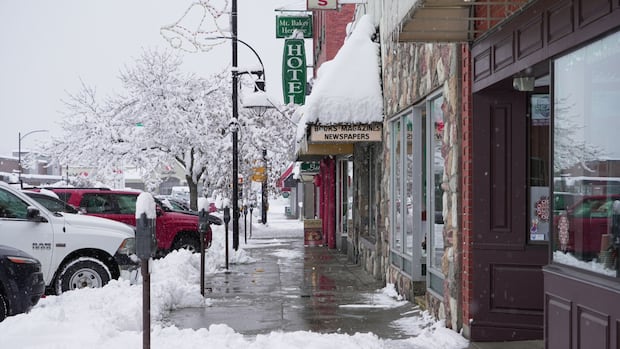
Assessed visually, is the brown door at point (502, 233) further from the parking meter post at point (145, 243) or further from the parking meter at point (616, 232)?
the parking meter post at point (145, 243)

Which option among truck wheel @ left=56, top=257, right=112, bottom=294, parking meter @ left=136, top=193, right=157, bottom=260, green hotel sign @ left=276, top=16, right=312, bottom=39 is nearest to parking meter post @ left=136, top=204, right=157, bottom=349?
parking meter @ left=136, top=193, right=157, bottom=260

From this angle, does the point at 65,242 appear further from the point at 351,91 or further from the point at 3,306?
the point at 351,91

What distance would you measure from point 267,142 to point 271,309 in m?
29.3

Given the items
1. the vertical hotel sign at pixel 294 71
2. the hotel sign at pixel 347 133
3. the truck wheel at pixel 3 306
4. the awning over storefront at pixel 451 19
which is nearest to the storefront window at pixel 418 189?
the hotel sign at pixel 347 133

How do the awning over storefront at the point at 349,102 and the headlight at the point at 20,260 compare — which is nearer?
the headlight at the point at 20,260

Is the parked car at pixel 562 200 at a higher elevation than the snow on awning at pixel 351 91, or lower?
lower

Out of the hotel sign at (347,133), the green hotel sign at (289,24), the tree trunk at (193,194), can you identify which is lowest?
the tree trunk at (193,194)

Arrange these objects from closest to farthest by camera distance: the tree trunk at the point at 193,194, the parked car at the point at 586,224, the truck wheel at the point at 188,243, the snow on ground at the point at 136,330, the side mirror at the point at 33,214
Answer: the parked car at the point at 586,224 < the snow on ground at the point at 136,330 < the side mirror at the point at 33,214 < the truck wheel at the point at 188,243 < the tree trunk at the point at 193,194

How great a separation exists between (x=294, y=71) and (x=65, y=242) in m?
11.5

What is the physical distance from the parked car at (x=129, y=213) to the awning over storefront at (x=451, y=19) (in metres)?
10.5

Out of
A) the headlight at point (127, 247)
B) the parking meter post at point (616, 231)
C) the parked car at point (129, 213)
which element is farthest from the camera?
the parked car at point (129, 213)

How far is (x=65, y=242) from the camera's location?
1173 centimetres

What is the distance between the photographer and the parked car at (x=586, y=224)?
5660 mm

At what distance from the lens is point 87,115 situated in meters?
37.6
